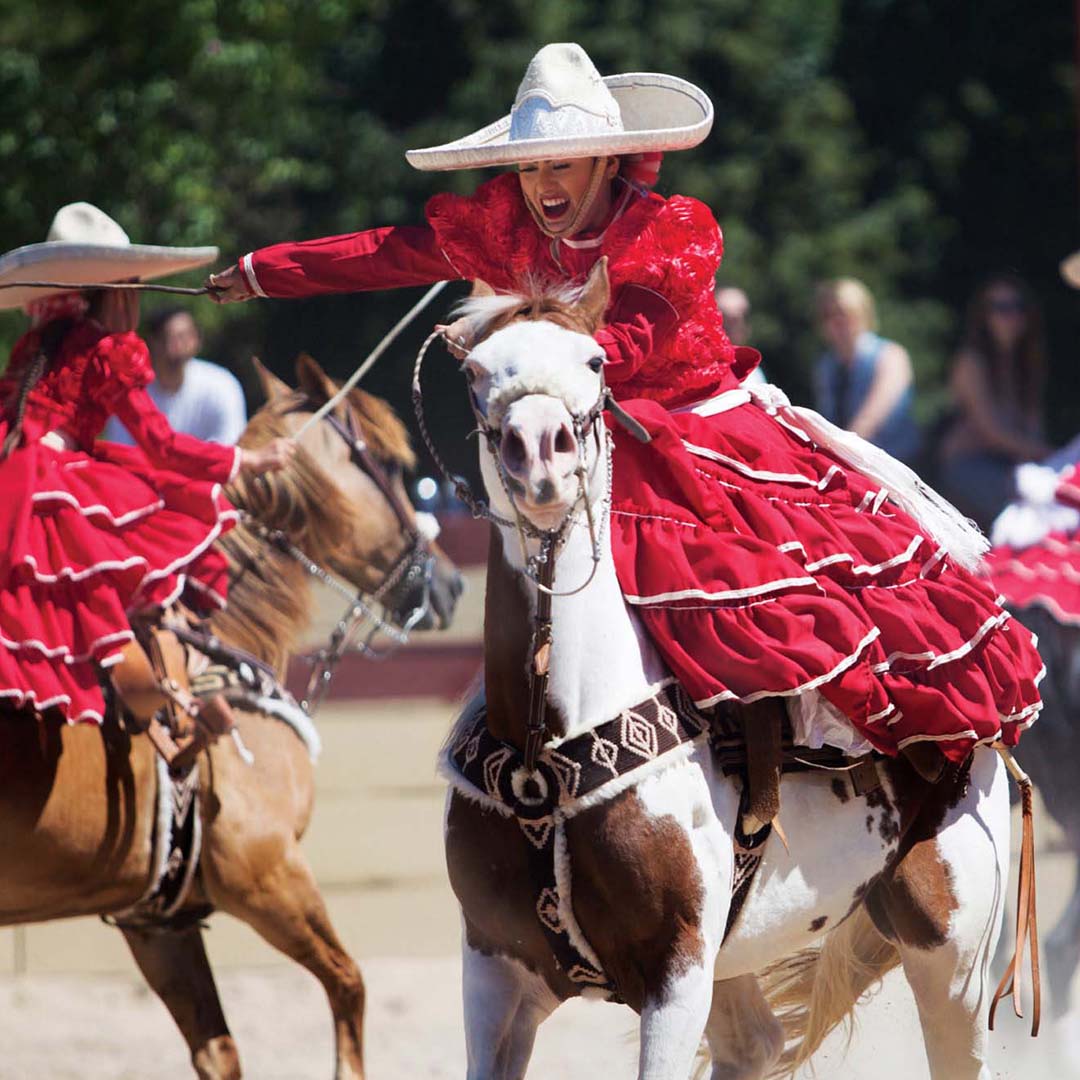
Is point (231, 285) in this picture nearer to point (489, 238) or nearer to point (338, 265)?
point (338, 265)

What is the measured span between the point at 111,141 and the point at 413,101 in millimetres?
8921

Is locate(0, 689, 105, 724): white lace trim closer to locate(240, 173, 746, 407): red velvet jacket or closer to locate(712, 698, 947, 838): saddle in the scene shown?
locate(240, 173, 746, 407): red velvet jacket

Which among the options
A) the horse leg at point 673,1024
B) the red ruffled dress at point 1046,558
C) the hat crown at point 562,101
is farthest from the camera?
the red ruffled dress at point 1046,558

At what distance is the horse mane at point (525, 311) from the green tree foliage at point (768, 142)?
8.77 m

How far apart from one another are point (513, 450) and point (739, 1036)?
1.56 m

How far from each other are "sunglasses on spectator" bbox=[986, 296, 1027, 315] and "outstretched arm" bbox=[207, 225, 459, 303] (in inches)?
205

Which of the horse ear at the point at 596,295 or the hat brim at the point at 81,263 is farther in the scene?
the hat brim at the point at 81,263

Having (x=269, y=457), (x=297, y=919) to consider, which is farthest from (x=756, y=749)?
(x=269, y=457)

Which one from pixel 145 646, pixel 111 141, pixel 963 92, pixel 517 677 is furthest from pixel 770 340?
pixel 517 677

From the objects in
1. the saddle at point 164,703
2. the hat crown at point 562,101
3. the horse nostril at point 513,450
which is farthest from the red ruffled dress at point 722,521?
the saddle at point 164,703

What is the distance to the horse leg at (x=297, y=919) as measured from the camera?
4.79 meters

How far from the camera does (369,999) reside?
6305 millimetres

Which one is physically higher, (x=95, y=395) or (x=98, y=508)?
(x=95, y=395)

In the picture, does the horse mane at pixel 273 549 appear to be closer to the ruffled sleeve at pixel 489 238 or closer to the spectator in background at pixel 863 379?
the ruffled sleeve at pixel 489 238
